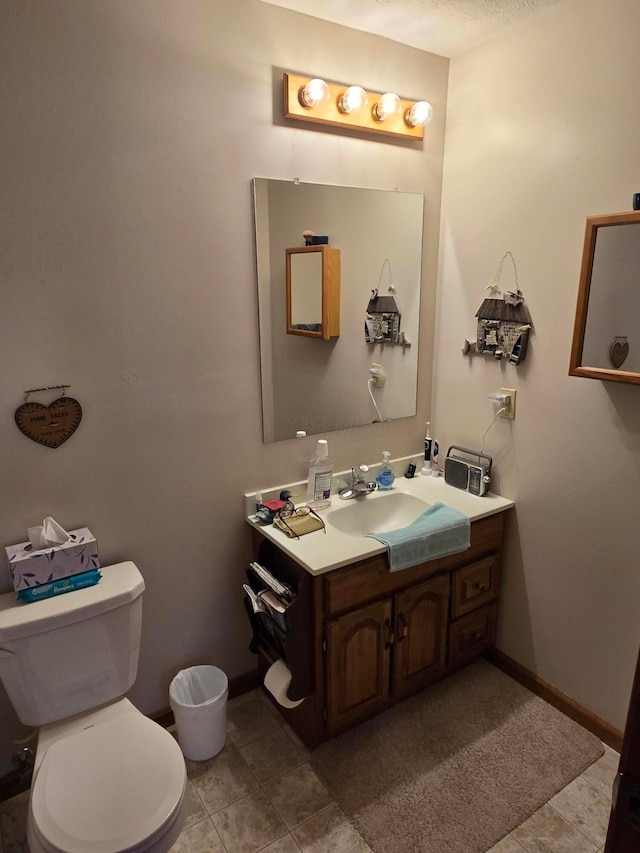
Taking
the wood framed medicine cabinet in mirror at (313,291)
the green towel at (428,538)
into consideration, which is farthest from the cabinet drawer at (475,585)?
the wood framed medicine cabinet in mirror at (313,291)

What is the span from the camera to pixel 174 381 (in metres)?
1.75

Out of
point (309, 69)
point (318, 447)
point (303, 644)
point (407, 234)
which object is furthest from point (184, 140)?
point (303, 644)

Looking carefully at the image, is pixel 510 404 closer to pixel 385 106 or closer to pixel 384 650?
pixel 384 650

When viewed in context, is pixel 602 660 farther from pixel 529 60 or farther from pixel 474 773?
pixel 529 60

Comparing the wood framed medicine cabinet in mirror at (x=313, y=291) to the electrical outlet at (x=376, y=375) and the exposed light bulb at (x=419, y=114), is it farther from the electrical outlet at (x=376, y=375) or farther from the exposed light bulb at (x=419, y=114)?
the exposed light bulb at (x=419, y=114)

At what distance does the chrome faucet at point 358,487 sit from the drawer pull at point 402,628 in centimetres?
49

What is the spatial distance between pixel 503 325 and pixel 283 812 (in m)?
1.82

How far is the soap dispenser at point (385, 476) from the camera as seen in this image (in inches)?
87.0

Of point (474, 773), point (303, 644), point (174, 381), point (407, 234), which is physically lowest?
point (474, 773)

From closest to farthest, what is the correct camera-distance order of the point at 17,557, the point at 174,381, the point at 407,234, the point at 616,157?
the point at 17,557 → the point at 616,157 → the point at 174,381 → the point at 407,234

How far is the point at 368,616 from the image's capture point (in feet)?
5.87

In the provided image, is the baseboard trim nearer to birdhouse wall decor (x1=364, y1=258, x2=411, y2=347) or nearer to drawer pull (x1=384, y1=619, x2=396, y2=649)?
drawer pull (x1=384, y1=619, x2=396, y2=649)

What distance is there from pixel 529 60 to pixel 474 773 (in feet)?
7.90

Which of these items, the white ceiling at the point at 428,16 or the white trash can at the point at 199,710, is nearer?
the white ceiling at the point at 428,16
